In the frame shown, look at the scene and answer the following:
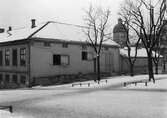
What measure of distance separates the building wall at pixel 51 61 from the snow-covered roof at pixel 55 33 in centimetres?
114

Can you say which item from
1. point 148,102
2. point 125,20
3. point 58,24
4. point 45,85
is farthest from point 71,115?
point 125,20

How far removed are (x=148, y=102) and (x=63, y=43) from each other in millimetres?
20494

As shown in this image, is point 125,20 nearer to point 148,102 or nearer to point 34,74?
point 34,74

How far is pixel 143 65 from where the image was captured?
164 ft

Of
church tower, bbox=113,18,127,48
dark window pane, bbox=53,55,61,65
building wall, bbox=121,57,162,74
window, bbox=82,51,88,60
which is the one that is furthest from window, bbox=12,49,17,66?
building wall, bbox=121,57,162,74

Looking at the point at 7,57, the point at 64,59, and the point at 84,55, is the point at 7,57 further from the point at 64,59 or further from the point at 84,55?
the point at 84,55

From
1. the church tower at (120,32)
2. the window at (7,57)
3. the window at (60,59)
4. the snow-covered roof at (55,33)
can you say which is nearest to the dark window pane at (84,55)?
the snow-covered roof at (55,33)

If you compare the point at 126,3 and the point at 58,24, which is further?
the point at 58,24

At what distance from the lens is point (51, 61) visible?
32.8m

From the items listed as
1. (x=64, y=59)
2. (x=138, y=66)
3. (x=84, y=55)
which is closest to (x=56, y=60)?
(x=64, y=59)

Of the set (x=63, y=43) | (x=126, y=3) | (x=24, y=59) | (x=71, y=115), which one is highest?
(x=126, y=3)

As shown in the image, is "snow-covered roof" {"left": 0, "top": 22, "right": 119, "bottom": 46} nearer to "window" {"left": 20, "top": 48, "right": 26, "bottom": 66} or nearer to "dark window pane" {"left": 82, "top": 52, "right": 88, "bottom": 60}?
"window" {"left": 20, "top": 48, "right": 26, "bottom": 66}

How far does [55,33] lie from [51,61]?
4.33m

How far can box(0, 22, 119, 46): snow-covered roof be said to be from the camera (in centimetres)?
3277
